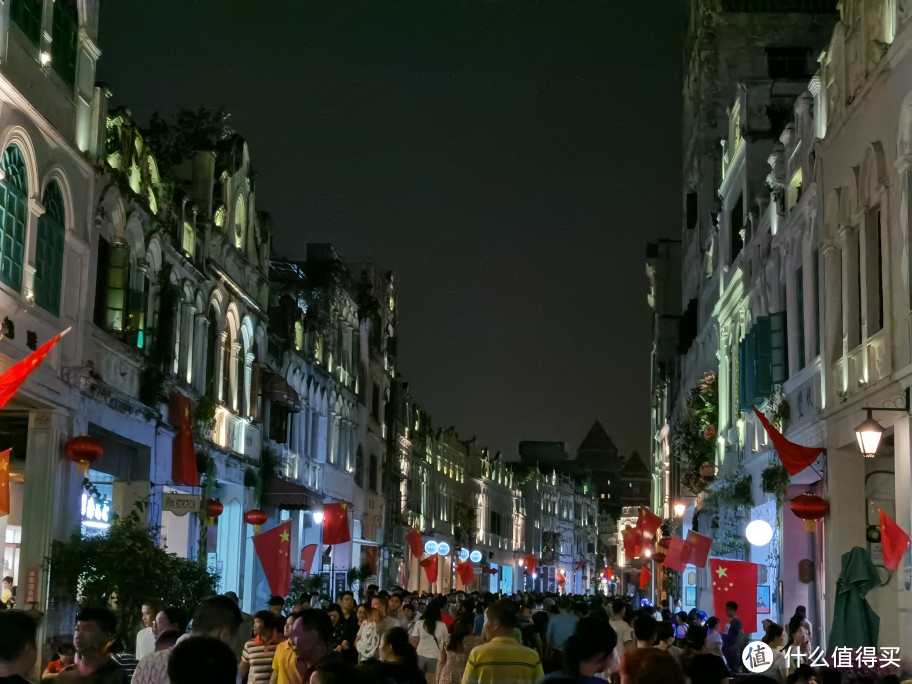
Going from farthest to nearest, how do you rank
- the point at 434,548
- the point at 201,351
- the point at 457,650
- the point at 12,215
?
the point at 434,548 < the point at 201,351 < the point at 12,215 < the point at 457,650

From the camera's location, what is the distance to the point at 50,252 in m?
20.7

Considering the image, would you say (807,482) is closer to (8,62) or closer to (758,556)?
(758,556)

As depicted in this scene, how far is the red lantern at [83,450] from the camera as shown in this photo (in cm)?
2081

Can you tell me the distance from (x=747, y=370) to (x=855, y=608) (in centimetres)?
1026

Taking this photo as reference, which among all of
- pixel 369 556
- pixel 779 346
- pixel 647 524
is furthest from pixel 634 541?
pixel 779 346

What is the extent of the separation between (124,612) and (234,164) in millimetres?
13086

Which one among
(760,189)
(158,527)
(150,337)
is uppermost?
(760,189)

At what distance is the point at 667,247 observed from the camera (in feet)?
206

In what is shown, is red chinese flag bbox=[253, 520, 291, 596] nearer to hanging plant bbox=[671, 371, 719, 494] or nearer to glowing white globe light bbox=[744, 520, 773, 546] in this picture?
glowing white globe light bbox=[744, 520, 773, 546]

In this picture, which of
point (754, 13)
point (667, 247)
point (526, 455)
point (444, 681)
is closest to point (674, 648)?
point (444, 681)

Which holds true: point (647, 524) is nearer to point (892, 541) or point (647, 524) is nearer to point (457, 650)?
point (892, 541)

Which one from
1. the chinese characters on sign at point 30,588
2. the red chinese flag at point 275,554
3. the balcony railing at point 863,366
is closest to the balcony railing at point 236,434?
the red chinese flag at point 275,554

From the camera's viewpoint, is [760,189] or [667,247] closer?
[760,189]

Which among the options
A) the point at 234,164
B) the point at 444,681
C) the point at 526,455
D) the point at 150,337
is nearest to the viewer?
the point at 444,681
